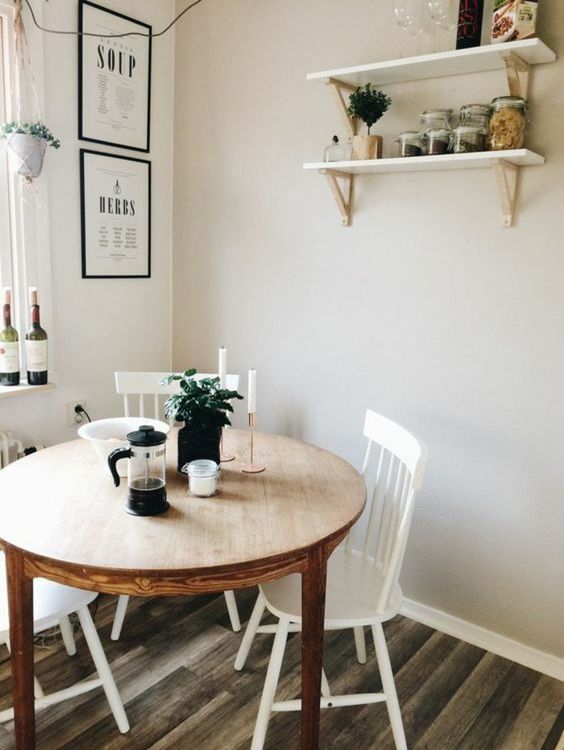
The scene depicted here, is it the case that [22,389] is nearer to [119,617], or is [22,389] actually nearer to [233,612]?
[119,617]

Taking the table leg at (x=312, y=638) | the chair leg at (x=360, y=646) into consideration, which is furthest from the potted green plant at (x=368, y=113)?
the chair leg at (x=360, y=646)

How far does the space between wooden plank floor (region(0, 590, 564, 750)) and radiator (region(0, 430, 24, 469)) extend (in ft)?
2.25

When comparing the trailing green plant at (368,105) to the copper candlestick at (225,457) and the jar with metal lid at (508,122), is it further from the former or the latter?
the copper candlestick at (225,457)

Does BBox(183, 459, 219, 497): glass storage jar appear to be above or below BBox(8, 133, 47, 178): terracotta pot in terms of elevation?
below

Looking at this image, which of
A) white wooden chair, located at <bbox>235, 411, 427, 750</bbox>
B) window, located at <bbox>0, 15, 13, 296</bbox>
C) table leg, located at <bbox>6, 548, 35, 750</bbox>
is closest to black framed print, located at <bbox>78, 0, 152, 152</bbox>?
window, located at <bbox>0, 15, 13, 296</bbox>

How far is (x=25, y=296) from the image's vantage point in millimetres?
2475

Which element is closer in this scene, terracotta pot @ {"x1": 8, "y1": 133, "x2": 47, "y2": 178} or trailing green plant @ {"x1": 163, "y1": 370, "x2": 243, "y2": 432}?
trailing green plant @ {"x1": 163, "y1": 370, "x2": 243, "y2": 432}

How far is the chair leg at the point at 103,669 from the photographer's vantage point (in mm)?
1825

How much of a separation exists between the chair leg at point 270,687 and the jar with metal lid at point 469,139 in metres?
1.52

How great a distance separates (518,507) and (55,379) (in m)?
1.86

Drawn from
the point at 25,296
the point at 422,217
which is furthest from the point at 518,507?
the point at 25,296

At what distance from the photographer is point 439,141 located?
2.04m

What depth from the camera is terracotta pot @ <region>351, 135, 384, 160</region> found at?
2.21 m

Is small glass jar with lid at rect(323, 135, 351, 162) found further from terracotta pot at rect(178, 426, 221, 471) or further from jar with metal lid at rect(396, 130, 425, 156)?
terracotta pot at rect(178, 426, 221, 471)
